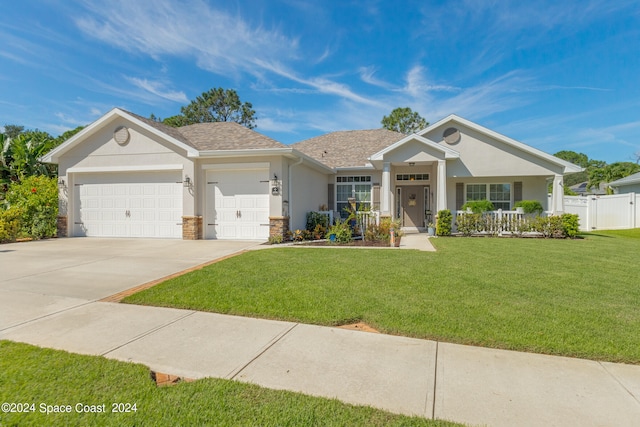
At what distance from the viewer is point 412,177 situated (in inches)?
636

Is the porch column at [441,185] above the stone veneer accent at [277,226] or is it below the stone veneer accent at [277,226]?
above

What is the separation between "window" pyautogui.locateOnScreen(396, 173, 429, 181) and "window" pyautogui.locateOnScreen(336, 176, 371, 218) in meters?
1.71

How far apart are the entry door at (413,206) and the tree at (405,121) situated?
20533 millimetres

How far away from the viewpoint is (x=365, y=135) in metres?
19.7

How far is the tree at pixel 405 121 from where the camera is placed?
35.1 m

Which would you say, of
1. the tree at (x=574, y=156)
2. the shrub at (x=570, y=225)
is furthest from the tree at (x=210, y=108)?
the tree at (x=574, y=156)

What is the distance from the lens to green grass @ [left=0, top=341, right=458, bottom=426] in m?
2.07

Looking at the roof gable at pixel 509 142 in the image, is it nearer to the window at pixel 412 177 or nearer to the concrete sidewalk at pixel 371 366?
the window at pixel 412 177

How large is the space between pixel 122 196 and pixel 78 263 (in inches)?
227

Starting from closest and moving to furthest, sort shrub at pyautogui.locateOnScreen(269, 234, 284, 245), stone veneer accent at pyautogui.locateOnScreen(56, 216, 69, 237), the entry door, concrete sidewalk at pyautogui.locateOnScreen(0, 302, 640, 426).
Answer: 1. concrete sidewalk at pyautogui.locateOnScreen(0, 302, 640, 426)
2. shrub at pyautogui.locateOnScreen(269, 234, 284, 245)
3. stone veneer accent at pyautogui.locateOnScreen(56, 216, 69, 237)
4. the entry door

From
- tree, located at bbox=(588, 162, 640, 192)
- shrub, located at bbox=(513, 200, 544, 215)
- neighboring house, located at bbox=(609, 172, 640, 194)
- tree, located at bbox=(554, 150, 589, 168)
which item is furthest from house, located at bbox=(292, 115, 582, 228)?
tree, located at bbox=(554, 150, 589, 168)

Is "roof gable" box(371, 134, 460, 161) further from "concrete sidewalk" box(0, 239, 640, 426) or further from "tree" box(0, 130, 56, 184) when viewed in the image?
"tree" box(0, 130, 56, 184)

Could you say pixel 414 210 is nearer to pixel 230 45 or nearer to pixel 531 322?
pixel 230 45

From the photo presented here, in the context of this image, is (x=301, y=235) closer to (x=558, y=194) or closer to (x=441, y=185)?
(x=441, y=185)
